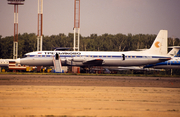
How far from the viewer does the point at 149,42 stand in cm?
11294

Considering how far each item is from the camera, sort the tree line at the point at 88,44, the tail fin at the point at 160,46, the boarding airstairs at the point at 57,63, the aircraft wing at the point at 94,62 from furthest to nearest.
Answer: the tree line at the point at 88,44, the tail fin at the point at 160,46, the aircraft wing at the point at 94,62, the boarding airstairs at the point at 57,63

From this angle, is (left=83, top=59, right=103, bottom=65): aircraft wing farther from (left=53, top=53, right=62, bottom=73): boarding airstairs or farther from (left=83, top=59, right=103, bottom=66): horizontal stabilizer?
(left=53, top=53, right=62, bottom=73): boarding airstairs

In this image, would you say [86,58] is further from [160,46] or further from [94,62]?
[160,46]

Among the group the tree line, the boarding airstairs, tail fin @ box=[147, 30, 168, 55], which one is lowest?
the boarding airstairs

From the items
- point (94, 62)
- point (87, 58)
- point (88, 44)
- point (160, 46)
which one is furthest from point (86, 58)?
point (88, 44)

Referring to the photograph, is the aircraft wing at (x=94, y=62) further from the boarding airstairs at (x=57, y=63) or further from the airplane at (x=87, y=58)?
the boarding airstairs at (x=57, y=63)

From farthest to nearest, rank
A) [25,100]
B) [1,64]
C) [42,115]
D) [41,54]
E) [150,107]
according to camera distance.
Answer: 1. [1,64]
2. [41,54]
3. [25,100]
4. [150,107]
5. [42,115]

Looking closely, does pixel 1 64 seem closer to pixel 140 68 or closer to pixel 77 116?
pixel 140 68

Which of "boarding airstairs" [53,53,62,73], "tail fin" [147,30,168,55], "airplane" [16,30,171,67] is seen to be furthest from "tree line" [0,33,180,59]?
"boarding airstairs" [53,53,62,73]

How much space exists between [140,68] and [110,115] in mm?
46834

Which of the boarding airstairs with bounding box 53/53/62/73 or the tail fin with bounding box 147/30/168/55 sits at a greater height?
the tail fin with bounding box 147/30/168/55

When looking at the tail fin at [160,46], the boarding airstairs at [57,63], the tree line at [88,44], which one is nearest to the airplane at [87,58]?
the boarding airstairs at [57,63]

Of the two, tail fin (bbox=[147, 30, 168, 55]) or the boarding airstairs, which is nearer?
the boarding airstairs

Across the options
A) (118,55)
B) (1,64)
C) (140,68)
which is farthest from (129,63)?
(1,64)
